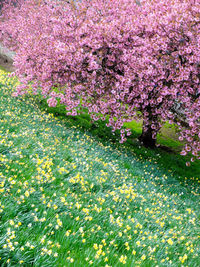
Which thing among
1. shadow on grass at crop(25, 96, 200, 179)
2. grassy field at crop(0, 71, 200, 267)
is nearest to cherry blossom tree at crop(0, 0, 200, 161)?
shadow on grass at crop(25, 96, 200, 179)

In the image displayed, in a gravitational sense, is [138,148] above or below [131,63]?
below

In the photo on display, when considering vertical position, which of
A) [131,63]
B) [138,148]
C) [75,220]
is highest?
[131,63]

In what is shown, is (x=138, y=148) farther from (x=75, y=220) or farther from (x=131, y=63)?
(x=75, y=220)

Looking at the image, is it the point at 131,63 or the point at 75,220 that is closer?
the point at 75,220

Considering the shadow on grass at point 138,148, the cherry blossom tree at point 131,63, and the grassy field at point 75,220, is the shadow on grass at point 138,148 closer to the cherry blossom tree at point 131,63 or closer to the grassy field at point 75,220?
the cherry blossom tree at point 131,63

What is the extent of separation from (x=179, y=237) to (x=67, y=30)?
10.1 metres

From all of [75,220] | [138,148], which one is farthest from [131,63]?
[75,220]

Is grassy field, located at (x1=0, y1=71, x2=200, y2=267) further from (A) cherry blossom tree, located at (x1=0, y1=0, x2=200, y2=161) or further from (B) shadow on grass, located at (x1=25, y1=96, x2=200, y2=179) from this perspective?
(B) shadow on grass, located at (x1=25, y1=96, x2=200, y2=179)

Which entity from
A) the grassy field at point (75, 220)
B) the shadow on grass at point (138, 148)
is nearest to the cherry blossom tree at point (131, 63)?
the shadow on grass at point (138, 148)

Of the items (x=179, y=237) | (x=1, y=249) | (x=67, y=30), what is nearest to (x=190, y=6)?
(x=67, y=30)

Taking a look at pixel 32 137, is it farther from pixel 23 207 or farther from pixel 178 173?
pixel 178 173

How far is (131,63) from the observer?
11.1 metres

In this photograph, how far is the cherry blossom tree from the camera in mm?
10398

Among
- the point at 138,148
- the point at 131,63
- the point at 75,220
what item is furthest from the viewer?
the point at 138,148
